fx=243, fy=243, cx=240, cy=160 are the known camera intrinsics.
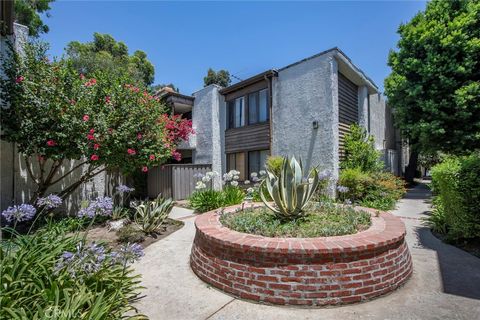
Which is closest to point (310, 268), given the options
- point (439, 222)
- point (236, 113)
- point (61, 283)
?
point (61, 283)

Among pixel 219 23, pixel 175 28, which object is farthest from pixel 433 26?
pixel 175 28

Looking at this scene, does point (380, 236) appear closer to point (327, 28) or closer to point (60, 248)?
point (60, 248)

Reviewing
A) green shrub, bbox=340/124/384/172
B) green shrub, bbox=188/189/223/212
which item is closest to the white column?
green shrub, bbox=340/124/384/172

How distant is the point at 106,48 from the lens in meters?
23.4

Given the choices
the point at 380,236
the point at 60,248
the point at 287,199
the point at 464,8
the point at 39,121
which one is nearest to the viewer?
the point at 60,248

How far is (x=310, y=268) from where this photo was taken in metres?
2.93

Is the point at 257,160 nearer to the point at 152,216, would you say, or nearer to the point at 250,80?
the point at 250,80

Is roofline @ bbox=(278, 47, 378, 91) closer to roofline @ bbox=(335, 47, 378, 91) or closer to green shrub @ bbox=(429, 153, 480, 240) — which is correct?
roofline @ bbox=(335, 47, 378, 91)

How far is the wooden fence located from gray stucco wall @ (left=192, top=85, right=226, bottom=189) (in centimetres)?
129

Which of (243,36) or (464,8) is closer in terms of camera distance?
(243,36)

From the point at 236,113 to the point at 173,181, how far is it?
4.74 metres

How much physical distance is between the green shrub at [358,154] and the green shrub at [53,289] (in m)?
8.95

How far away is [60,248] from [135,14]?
7.07 m

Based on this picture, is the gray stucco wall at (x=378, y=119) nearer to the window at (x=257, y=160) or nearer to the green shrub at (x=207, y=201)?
the window at (x=257, y=160)
